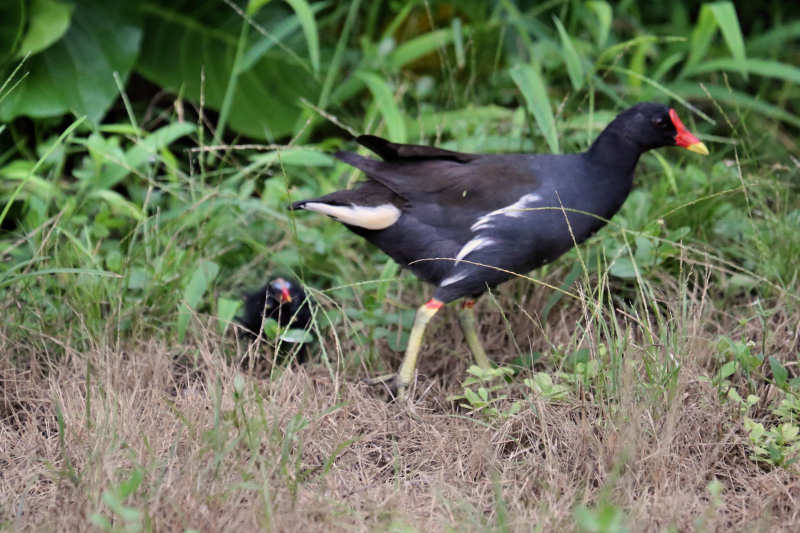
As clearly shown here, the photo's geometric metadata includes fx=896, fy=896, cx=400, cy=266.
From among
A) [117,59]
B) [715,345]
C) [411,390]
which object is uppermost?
[117,59]

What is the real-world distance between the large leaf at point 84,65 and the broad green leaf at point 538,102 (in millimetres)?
1798

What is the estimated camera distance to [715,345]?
2.76 m

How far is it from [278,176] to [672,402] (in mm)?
2142

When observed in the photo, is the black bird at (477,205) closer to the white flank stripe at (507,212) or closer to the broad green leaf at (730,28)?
the white flank stripe at (507,212)

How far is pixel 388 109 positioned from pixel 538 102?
2.16ft

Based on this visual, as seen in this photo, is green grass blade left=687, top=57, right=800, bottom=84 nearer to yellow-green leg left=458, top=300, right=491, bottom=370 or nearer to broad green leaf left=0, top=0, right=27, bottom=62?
yellow-green leg left=458, top=300, right=491, bottom=370

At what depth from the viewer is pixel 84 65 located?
4.05 m

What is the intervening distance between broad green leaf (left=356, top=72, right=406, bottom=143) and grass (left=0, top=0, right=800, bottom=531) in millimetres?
14

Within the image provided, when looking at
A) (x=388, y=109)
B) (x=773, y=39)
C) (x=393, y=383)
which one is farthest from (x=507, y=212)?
(x=773, y=39)

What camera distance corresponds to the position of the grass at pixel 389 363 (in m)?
2.21

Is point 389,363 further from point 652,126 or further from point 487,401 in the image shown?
point 652,126

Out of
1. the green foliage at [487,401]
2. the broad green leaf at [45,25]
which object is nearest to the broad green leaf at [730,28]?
the green foliage at [487,401]

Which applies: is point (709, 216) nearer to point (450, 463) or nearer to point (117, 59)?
point (450, 463)

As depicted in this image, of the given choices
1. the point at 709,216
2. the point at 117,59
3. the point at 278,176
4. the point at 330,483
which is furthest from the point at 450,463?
the point at 117,59
